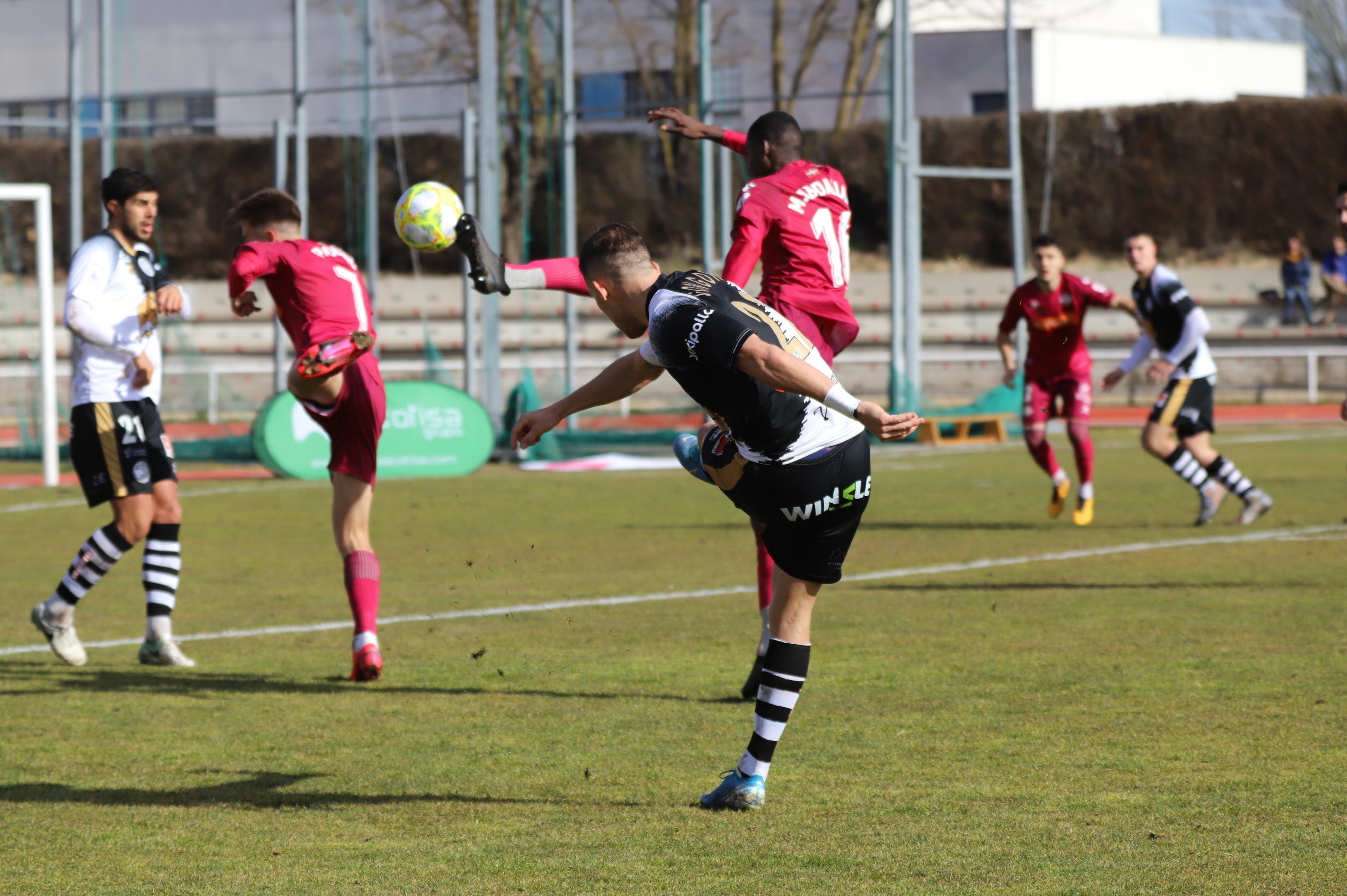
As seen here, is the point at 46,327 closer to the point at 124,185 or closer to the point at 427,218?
the point at 124,185

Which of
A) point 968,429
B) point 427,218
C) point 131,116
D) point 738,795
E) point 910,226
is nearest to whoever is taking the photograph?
point 738,795

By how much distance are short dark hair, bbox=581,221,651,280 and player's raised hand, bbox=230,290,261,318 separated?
2361 millimetres

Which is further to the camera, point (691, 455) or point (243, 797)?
point (691, 455)

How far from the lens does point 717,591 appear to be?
9508 millimetres

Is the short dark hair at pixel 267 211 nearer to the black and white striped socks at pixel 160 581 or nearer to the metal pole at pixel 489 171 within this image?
the black and white striped socks at pixel 160 581

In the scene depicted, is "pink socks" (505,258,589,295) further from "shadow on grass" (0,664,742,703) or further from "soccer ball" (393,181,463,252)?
"shadow on grass" (0,664,742,703)

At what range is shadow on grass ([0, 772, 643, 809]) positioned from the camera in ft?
16.6

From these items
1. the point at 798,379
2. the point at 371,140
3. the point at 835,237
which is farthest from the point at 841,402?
the point at 371,140

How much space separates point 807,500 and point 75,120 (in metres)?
19.5

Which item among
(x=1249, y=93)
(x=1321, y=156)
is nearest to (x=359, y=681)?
(x=1321, y=156)

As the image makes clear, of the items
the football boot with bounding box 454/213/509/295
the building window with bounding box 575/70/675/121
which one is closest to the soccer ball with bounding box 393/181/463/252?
the football boot with bounding box 454/213/509/295

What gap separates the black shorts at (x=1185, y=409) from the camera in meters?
12.5

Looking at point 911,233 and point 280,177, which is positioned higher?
point 280,177

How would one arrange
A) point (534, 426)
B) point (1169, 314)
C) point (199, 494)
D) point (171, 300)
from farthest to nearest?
point (199, 494) → point (1169, 314) → point (171, 300) → point (534, 426)
